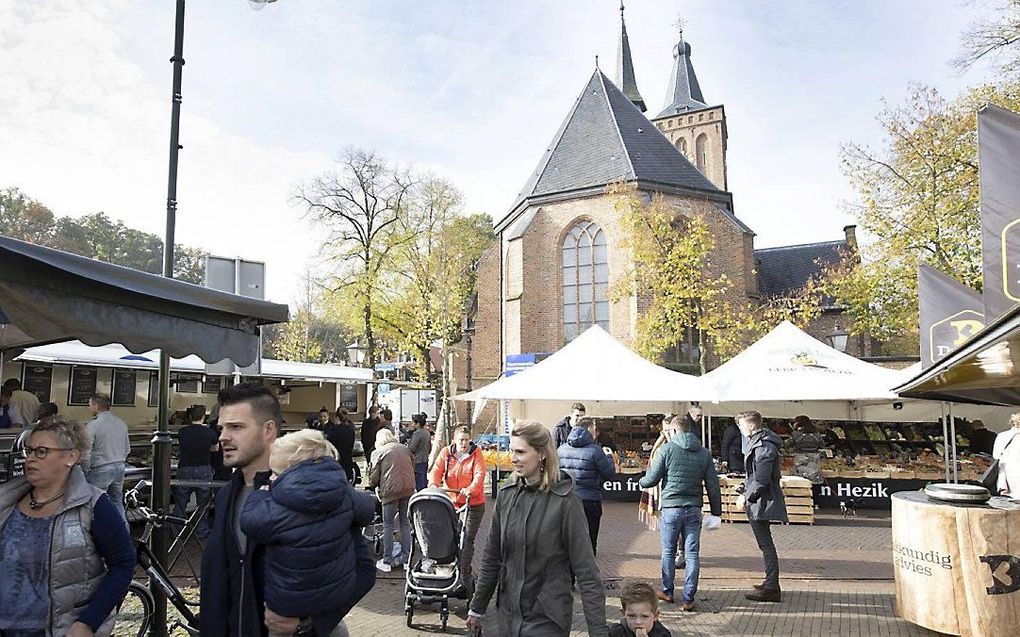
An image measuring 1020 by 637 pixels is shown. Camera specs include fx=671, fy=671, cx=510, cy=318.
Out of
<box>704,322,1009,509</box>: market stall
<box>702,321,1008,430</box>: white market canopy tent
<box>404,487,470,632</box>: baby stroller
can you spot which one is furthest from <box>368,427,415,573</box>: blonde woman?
<box>704,322,1009,509</box>: market stall

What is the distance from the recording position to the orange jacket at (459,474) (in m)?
6.88

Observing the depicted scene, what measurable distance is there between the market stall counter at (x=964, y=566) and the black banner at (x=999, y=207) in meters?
2.41

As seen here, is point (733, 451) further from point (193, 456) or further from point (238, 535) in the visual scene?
point (238, 535)

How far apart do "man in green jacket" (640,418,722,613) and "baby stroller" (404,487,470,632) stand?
2.02m

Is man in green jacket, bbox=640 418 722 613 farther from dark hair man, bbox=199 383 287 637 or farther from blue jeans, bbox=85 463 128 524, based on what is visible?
blue jeans, bbox=85 463 128 524

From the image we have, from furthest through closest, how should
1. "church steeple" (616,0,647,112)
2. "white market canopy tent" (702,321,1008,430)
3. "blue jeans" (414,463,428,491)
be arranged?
1. "church steeple" (616,0,647,112)
2. "white market canopy tent" (702,321,1008,430)
3. "blue jeans" (414,463,428,491)

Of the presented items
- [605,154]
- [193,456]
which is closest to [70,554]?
[193,456]

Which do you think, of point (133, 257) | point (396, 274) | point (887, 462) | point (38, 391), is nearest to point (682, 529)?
point (887, 462)

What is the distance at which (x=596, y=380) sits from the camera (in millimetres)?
11492

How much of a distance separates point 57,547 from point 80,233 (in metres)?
47.5

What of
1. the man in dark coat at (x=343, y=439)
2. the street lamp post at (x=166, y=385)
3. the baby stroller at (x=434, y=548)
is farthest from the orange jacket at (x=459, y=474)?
the man in dark coat at (x=343, y=439)

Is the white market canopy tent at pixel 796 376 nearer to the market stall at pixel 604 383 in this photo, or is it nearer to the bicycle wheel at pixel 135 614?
the market stall at pixel 604 383

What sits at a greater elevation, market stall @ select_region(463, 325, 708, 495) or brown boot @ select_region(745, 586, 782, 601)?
market stall @ select_region(463, 325, 708, 495)

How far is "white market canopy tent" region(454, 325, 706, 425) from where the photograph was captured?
11.1m
